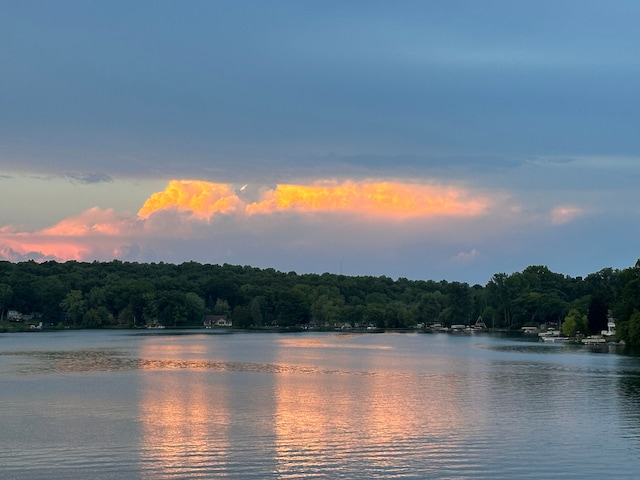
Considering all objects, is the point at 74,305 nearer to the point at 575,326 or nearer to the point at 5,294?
the point at 5,294

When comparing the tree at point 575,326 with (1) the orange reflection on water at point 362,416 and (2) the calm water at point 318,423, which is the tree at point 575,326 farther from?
(1) the orange reflection on water at point 362,416

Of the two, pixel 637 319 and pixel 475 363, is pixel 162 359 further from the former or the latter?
pixel 637 319

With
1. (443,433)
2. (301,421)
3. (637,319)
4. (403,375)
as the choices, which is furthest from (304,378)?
(637,319)

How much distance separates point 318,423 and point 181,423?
599 cm

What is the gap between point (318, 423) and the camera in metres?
35.9


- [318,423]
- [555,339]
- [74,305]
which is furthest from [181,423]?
[74,305]

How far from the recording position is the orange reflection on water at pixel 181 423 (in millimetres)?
27486

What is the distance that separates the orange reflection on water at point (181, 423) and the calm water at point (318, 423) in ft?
0.30

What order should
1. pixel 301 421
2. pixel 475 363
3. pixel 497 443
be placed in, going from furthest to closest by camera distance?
pixel 475 363 → pixel 301 421 → pixel 497 443

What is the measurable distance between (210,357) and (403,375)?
29112 mm

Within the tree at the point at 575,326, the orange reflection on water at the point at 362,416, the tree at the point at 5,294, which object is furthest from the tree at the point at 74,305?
the orange reflection on water at the point at 362,416

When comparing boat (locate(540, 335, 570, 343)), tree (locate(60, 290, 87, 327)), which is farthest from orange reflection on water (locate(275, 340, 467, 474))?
tree (locate(60, 290, 87, 327))

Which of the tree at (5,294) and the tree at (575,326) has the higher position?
the tree at (5,294)

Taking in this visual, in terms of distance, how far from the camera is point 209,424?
35.1m
